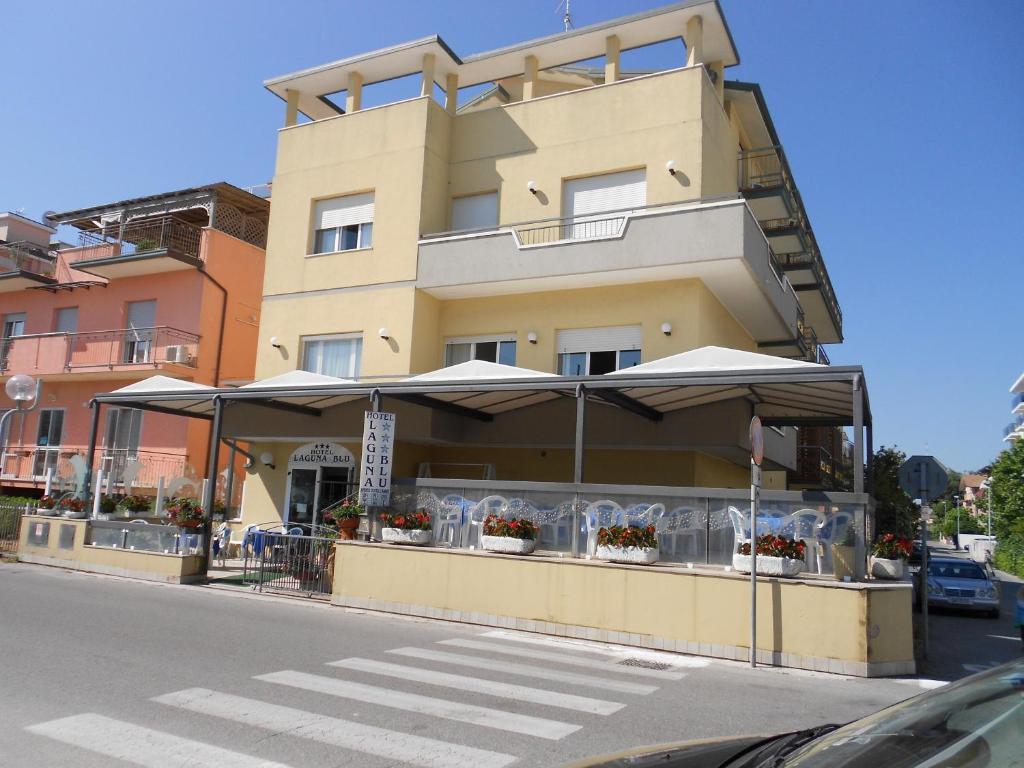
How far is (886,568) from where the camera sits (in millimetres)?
10781

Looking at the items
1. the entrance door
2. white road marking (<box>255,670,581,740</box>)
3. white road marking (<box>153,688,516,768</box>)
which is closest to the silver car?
white road marking (<box>255,670,581,740</box>)

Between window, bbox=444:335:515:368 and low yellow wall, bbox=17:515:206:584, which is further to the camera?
window, bbox=444:335:515:368

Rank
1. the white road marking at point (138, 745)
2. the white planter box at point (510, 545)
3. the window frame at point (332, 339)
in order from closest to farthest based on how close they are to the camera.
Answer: the white road marking at point (138, 745)
the white planter box at point (510, 545)
the window frame at point (332, 339)

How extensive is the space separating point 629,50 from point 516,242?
555 cm

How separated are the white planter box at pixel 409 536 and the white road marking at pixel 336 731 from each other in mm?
6328

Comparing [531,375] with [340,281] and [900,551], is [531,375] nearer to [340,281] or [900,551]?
[900,551]

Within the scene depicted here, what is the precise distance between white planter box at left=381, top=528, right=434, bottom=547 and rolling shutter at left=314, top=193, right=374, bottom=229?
9187 millimetres

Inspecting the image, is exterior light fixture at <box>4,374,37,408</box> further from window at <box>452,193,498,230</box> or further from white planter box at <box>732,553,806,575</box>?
white planter box at <box>732,553,806,575</box>

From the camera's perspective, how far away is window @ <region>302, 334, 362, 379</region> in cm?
1973

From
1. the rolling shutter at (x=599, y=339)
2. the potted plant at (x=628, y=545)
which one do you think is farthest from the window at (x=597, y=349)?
the potted plant at (x=628, y=545)

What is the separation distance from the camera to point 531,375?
13953mm

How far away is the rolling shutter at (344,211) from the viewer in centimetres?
2020

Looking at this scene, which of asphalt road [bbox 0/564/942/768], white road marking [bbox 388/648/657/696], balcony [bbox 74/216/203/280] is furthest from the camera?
balcony [bbox 74/216/203/280]

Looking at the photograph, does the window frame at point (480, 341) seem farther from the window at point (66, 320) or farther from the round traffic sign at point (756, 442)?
the window at point (66, 320)
